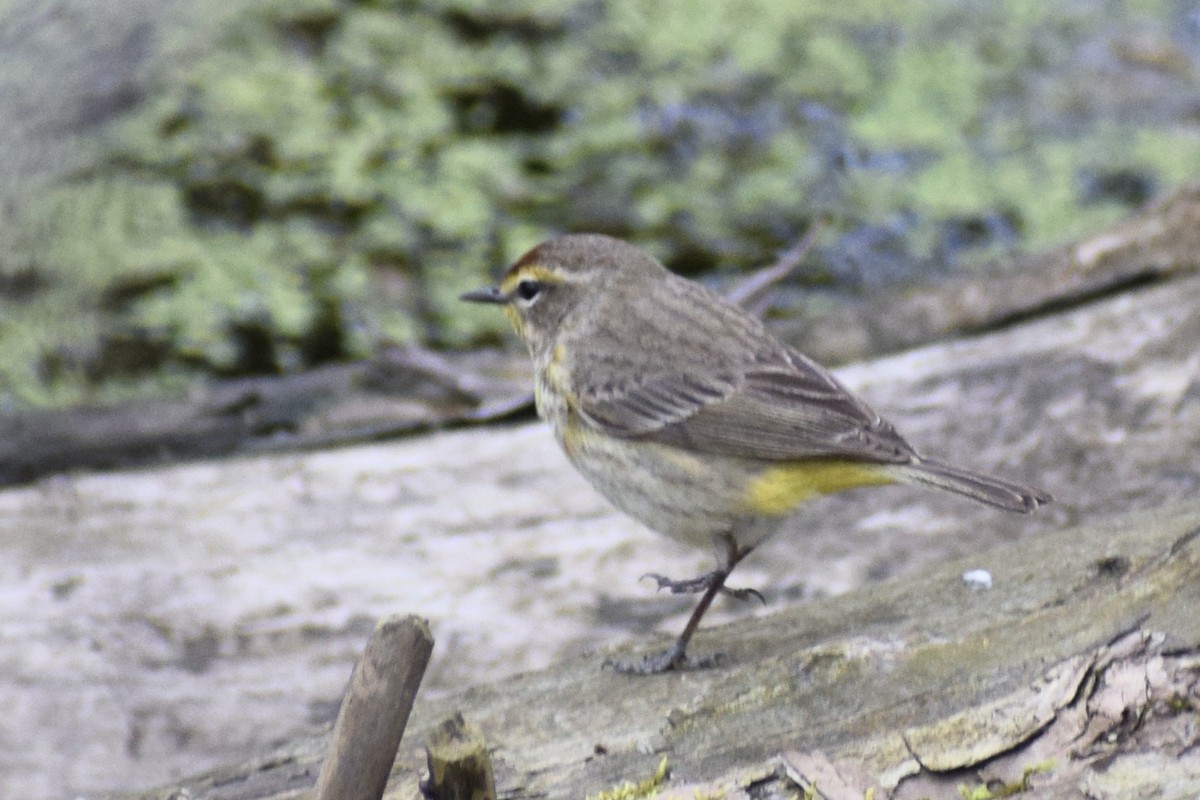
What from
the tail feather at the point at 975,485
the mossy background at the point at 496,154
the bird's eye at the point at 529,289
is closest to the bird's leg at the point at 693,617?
the tail feather at the point at 975,485

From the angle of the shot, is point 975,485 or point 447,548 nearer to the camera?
point 975,485

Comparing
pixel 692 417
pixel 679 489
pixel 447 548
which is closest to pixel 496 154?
pixel 447 548

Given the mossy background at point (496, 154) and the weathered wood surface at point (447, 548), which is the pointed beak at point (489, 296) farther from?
the mossy background at point (496, 154)

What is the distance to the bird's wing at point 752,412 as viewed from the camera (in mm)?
3031

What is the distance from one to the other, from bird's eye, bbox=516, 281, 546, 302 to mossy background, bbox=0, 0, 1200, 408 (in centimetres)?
186

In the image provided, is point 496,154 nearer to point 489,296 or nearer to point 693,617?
point 489,296

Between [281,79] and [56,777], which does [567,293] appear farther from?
[281,79]

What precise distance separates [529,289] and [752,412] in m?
0.83

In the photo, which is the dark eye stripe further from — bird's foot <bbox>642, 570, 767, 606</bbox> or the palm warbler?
bird's foot <bbox>642, 570, 767, 606</bbox>

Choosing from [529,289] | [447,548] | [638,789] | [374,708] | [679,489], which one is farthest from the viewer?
[447,548]

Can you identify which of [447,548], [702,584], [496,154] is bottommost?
[496,154]

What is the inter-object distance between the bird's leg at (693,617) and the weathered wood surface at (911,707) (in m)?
0.04

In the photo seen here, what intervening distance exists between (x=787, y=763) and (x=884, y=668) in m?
0.35

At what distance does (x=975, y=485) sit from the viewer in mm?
2887
